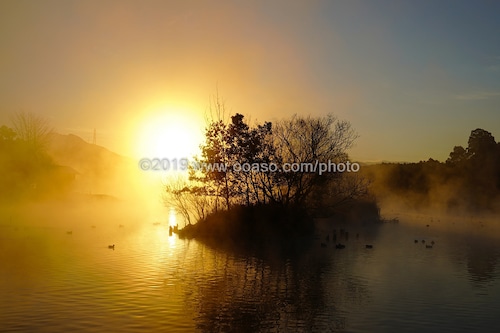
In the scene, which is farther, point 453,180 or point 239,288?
point 453,180

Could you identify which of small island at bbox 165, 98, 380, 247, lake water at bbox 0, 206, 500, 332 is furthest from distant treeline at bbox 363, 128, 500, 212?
lake water at bbox 0, 206, 500, 332

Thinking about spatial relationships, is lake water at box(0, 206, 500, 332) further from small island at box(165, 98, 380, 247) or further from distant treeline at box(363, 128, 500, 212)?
distant treeline at box(363, 128, 500, 212)

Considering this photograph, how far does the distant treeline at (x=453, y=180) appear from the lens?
11225 centimetres

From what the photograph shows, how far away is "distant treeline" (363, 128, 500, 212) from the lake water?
6418cm

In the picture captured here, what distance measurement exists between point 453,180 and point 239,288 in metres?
110

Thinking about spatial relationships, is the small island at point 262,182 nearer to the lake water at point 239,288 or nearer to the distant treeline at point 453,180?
the lake water at point 239,288

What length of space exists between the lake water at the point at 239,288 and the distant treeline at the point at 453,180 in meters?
64.2

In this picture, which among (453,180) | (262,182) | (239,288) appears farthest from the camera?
(453,180)

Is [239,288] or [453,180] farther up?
[453,180]

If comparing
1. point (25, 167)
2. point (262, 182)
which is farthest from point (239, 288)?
point (25, 167)

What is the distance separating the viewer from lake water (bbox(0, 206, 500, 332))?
20.3 m

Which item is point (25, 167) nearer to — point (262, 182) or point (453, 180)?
point (262, 182)

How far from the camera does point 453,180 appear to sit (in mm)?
123438

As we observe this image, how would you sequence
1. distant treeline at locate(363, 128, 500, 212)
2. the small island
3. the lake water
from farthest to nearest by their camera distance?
distant treeline at locate(363, 128, 500, 212) < the small island < the lake water
